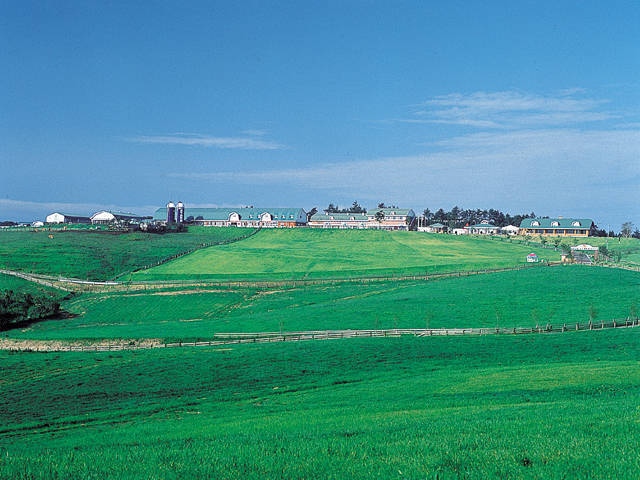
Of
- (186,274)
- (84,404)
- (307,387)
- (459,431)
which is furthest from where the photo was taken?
(186,274)

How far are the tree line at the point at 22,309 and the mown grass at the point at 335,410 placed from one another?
2542cm

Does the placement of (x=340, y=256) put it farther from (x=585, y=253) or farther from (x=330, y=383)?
(x=330, y=383)

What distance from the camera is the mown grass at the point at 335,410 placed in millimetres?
13234

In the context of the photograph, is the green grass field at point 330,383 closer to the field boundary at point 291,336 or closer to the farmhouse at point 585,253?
the field boundary at point 291,336

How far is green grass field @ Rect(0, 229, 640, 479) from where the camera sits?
1368 cm

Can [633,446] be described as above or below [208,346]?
above

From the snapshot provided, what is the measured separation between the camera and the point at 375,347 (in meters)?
45.4

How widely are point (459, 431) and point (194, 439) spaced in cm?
823

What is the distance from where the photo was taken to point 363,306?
68.9 metres

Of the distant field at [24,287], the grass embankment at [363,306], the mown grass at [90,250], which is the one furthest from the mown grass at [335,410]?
the mown grass at [90,250]

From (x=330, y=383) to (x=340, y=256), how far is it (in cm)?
9103

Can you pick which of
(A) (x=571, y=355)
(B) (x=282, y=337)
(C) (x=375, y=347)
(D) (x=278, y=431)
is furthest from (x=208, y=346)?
(D) (x=278, y=431)

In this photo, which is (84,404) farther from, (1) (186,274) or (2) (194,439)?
(1) (186,274)

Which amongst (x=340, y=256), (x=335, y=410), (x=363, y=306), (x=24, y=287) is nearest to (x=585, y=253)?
(x=340, y=256)
